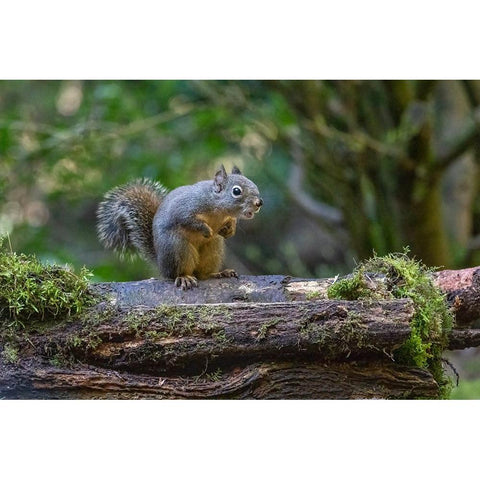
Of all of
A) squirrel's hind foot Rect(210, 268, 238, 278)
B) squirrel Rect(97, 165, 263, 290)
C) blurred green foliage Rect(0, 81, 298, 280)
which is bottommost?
squirrel's hind foot Rect(210, 268, 238, 278)

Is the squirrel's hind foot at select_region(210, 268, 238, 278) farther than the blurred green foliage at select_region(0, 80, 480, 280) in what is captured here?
No

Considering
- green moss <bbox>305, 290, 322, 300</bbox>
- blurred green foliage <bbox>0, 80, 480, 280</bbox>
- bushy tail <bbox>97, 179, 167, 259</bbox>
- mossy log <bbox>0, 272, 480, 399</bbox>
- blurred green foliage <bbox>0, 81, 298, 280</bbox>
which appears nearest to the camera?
mossy log <bbox>0, 272, 480, 399</bbox>

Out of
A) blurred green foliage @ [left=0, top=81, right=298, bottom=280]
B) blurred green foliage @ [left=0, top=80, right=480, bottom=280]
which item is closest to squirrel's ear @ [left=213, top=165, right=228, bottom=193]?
blurred green foliage @ [left=0, top=80, right=480, bottom=280]

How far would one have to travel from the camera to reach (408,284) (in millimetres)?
3213

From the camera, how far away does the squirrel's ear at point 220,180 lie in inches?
140

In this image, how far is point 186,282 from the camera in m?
3.47

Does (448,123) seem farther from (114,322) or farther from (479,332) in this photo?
(114,322)

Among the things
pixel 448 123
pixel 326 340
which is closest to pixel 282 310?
pixel 326 340

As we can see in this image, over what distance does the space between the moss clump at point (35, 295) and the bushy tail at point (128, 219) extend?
0.70 meters

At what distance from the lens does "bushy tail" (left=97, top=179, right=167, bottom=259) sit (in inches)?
149

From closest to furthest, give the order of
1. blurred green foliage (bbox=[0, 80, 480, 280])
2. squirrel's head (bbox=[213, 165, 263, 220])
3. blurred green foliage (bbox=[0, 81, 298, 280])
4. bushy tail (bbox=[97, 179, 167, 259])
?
squirrel's head (bbox=[213, 165, 263, 220]) → bushy tail (bbox=[97, 179, 167, 259]) → blurred green foliage (bbox=[0, 80, 480, 280]) → blurred green foliage (bbox=[0, 81, 298, 280])

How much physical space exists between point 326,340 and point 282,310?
194 mm

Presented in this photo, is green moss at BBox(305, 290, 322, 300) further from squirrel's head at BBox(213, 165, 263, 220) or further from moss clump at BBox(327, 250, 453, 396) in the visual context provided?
squirrel's head at BBox(213, 165, 263, 220)

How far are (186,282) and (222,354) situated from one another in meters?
0.62
